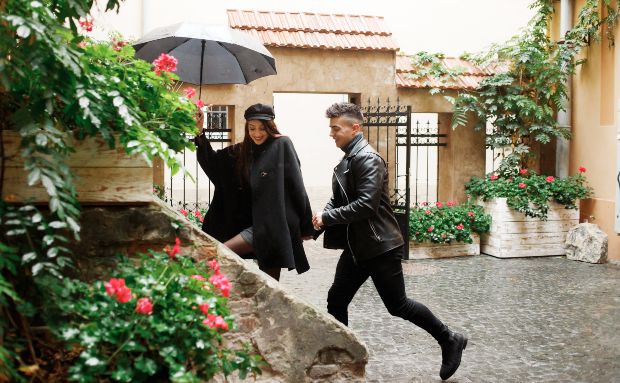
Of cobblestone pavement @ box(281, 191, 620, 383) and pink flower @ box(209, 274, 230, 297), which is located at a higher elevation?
pink flower @ box(209, 274, 230, 297)

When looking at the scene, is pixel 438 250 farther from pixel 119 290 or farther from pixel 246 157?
pixel 119 290

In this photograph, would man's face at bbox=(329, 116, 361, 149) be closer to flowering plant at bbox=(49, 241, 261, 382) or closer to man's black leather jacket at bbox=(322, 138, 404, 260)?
man's black leather jacket at bbox=(322, 138, 404, 260)

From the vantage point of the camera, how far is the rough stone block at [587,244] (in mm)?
10062

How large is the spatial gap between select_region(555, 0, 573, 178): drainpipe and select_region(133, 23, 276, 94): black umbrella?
6.72 m

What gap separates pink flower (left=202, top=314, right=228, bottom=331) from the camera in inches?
106

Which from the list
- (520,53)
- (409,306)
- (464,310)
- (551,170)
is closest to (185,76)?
(409,306)

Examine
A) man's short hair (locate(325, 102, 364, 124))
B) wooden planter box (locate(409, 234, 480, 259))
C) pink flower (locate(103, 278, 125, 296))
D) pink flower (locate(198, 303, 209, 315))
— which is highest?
man's short hair (locate(325, 102, 364, 124))

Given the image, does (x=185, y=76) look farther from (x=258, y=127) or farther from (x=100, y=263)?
(x=100, y=263)

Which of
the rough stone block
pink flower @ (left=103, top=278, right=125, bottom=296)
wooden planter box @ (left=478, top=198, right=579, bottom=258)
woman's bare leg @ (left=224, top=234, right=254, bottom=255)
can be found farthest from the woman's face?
the rough stone block

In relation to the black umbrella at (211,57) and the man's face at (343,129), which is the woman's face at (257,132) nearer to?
the man's face at (343,129)

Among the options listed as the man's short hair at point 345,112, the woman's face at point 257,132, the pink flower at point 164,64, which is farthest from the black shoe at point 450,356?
the pink flower at point 164,64

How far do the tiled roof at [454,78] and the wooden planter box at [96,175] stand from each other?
823 cm

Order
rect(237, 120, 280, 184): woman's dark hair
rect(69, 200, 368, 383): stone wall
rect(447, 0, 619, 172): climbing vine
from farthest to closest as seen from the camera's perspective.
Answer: rect(447, 0, 619, 172): climbing vine < rect(237, 120, 280, 184): woman's dark hair < rect(69, 200, 368, 383): stone wall

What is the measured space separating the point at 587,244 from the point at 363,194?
6744mm
